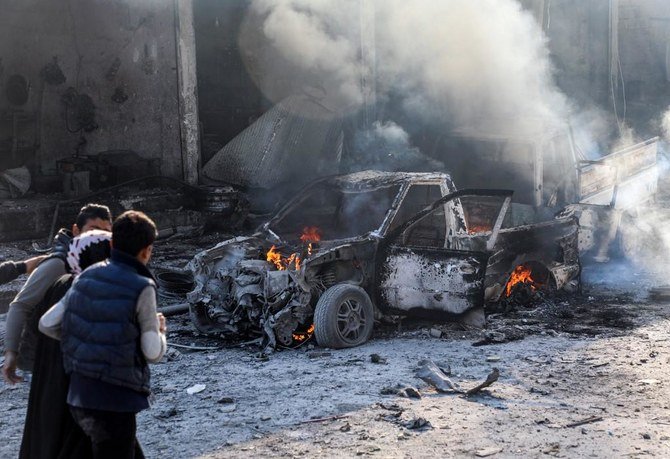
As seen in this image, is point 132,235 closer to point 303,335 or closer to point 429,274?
point 303,335

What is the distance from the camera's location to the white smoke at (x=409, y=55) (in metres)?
16.9

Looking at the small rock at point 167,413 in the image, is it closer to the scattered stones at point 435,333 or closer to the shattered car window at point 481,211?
the scattered stones at point 435,333

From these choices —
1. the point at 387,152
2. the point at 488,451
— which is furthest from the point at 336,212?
the point at 387,152

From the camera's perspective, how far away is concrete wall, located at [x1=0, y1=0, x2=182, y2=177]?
14.3 m

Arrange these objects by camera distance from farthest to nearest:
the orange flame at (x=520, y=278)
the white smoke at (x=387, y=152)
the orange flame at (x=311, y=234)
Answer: the white smoke at (x=387, y=152) < the orange flame at (x=520, y=278) < the orange flame at (x=311, y=234)

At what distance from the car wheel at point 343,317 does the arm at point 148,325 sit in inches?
147

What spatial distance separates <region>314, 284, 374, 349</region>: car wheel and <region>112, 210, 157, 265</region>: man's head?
3745 millimetres

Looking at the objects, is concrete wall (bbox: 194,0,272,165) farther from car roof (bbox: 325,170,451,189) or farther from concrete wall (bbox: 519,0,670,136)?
concrete wall (bbox: 519,0,670,136)

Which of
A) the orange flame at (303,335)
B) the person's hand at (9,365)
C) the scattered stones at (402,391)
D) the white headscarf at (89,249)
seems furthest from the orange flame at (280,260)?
the person's hand at (9,365)

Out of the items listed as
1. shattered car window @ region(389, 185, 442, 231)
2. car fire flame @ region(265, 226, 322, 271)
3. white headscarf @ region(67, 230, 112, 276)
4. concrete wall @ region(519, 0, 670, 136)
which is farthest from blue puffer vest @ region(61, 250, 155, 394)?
concrete wall @ region(519, 0, 670, 136)

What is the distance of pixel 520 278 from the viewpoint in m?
8.87

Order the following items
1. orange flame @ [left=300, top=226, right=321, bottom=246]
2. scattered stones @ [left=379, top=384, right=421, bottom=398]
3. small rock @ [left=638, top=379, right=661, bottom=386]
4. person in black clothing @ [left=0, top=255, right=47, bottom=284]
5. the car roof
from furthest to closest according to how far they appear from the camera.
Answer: the car roof → orange flame @ [left=300, top=226, right=321, bottom=246] → small rock @ [left=638, top=379, right=661, bottom=386] → scattered stones @ [left=379, top=384, right=421, bottom=398] → person in black clothing @ [left=0, top=255, right=47, bottom=284]

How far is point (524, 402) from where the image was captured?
5797 mm

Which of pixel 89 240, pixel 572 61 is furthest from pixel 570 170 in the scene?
pixel 572 61
